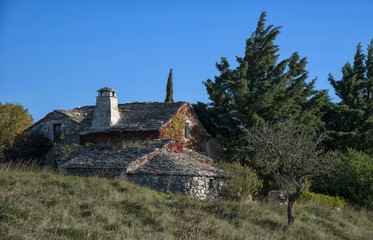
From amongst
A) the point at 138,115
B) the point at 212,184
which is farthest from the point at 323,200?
the point at 138,115

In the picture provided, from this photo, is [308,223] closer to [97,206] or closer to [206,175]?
[206,175]

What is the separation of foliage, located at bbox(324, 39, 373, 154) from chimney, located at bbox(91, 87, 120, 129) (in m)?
17.1

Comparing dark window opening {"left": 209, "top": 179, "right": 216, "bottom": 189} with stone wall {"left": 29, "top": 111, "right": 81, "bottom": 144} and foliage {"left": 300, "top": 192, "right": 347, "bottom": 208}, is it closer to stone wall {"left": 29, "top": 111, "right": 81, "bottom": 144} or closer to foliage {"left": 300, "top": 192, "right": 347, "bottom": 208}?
foliage {"left": 300, "top": 192, "right": 347, "bottom": 208}

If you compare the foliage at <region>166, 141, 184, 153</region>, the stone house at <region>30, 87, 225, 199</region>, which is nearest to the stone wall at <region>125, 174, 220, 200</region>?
the stone house at <region>30, 87, 225, 199</region>

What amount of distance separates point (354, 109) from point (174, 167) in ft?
63.0

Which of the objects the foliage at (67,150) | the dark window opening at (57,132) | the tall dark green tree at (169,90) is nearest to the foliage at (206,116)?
the tall dark green tree at (169,90)

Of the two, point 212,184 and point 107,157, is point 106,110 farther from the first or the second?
point 212,184

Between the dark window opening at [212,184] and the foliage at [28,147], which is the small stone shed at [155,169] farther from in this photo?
the foliage at [28,147]

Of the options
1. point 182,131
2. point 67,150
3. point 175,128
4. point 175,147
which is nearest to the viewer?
point 175,147

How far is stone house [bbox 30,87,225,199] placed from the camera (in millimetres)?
22938

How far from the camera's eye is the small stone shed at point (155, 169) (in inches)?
890

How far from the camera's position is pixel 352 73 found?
37531mm

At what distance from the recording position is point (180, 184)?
888 inches

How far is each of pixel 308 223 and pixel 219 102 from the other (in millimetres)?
14602
